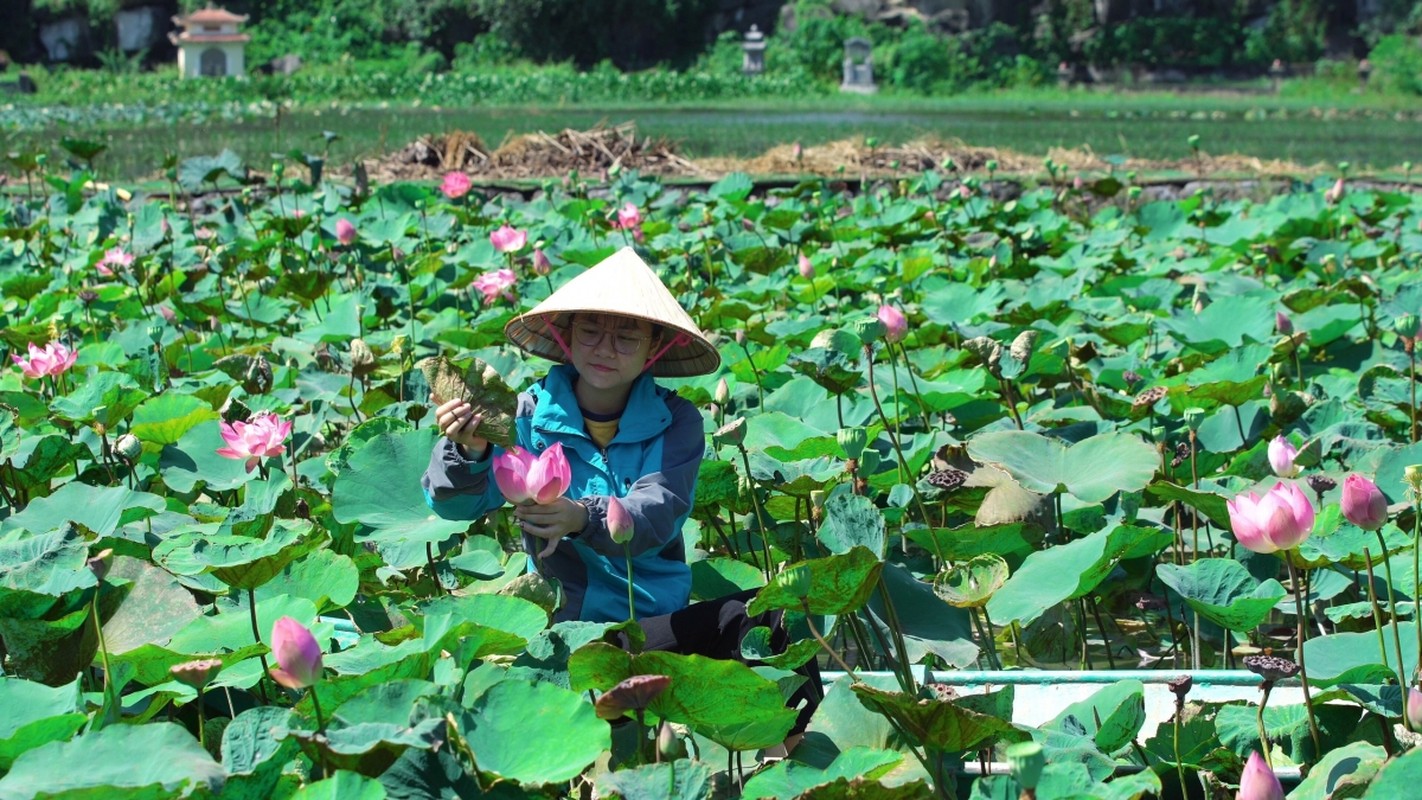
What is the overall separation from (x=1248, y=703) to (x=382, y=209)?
3.57 metres

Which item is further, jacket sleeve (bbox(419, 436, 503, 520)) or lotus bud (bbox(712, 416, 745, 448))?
lotus bud (bbox(712, 416, 745, 448))

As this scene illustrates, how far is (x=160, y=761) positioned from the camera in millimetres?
1159

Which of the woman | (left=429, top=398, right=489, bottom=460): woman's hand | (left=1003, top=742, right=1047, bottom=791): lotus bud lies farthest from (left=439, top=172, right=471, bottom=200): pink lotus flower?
(left=1003, top=742, right=1047, bottom=791): lotus bud

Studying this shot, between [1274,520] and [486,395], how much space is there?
0.83 meters

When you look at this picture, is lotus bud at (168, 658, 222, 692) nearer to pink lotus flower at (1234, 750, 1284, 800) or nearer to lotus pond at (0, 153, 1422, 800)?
lotus pond at (0, 153, 1422, 800)

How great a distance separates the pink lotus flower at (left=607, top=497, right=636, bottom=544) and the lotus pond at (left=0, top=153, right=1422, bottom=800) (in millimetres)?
102

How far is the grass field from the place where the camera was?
888 cm

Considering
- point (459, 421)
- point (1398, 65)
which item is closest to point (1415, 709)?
point (459, 421)

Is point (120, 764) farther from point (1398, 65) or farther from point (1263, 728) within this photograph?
point (1398, 65)

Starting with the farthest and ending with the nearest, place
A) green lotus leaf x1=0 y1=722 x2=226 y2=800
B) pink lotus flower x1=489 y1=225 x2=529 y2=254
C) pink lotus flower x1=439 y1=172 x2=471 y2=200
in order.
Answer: pink lotus flower x1=439 y1=172 x2=471 y2=200 → pink lotus flower x1=489 y1=225 x2=529 y2=254 → green lotus leaf x1=0 y1=722 x2=226 y2=800

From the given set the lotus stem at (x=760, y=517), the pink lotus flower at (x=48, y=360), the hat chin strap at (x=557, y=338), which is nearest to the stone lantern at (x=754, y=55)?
the pink lotus flower at (x=48, y=360)

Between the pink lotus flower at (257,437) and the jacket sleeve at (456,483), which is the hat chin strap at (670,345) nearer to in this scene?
the jacket sleeve at (456,483)

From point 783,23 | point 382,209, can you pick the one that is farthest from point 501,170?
point 783,23

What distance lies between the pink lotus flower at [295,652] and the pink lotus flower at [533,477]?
34 centimetres
